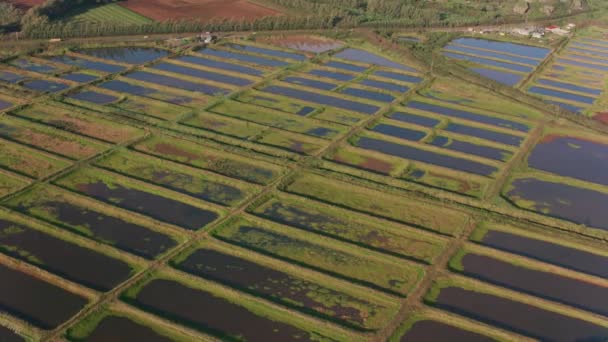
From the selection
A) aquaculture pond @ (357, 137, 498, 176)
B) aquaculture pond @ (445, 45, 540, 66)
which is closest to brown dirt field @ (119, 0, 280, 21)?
aquaculture pond @ (445, 45, 540, 66)

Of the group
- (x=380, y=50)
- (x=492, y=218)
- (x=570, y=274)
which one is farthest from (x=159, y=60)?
(x=570, y=274)

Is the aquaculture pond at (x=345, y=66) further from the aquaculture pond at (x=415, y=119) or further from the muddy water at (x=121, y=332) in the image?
the muddy water at (x=121, y=332)

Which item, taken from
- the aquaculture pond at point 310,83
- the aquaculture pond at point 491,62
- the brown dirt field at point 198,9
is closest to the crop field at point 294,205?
the aquaculture pond at point 310,83

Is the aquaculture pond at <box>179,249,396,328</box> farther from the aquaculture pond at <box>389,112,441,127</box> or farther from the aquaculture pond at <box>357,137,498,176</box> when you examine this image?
the aquaculture pond at <box>389,112,441,127</box>

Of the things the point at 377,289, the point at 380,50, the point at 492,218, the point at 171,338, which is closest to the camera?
the point at 171,338

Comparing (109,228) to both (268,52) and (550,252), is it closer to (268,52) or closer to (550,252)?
(550,252)

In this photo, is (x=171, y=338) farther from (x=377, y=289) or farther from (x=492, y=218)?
(x=492, y=218)
